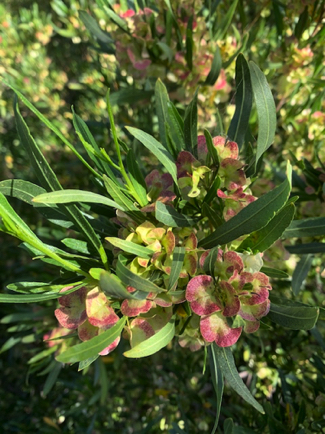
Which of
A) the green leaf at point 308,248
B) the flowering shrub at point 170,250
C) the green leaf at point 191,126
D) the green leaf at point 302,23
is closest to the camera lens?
the flowering shrub at point 170,250

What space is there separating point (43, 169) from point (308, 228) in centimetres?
52

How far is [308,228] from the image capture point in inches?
28.1

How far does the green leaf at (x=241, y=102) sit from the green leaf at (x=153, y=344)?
42cm

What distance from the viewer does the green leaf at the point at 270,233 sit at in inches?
21.7

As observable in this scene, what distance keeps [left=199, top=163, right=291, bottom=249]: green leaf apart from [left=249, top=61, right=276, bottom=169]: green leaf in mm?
92

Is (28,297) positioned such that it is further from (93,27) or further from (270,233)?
(93,27)

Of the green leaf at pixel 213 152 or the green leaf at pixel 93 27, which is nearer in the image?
the green leaf at pixel 213 152

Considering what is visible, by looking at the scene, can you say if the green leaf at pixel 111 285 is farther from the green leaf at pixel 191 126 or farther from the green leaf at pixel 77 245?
the green leaf at pixel 191 126

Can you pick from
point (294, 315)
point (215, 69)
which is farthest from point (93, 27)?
point (294, 315)

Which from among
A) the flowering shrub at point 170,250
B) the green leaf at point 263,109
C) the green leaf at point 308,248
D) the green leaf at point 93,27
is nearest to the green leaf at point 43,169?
the flowering shrub at point 170,250

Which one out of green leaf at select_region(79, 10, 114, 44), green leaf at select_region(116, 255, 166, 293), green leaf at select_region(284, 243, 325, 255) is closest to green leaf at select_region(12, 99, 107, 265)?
green leaf at select_region(116, 255, 166, 293)

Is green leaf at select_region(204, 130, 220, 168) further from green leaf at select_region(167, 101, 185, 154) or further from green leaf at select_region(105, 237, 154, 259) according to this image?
green leaf at select_region(105, 237, 154, 259)

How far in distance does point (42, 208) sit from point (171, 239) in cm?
24

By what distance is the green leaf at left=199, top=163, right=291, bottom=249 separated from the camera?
0.52 meters
